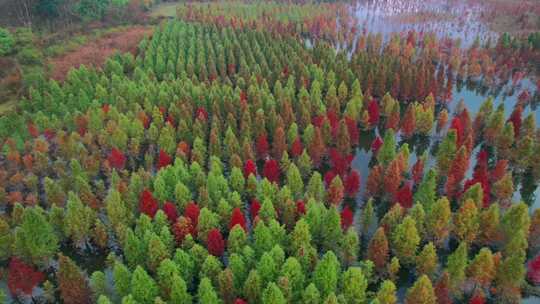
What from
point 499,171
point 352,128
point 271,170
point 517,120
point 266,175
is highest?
point 517,120

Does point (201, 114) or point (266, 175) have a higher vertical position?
point (201, 114)

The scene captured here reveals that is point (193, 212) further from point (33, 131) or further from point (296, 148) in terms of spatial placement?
point (33, 131)

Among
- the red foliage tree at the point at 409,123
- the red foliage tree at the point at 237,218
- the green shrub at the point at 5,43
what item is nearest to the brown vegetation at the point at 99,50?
the green shrub at the point at 5,43

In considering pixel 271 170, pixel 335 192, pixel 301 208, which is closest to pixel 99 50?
pixel 271 170

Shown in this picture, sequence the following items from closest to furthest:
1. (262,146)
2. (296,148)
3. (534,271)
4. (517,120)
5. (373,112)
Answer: (534,271) < (296,148) < (262,146) < (517,120) < (373,112)

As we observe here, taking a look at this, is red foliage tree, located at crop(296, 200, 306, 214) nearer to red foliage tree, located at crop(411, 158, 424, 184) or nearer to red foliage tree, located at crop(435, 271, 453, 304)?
red foliage tree, located at crop(435, 271, 453, 304)

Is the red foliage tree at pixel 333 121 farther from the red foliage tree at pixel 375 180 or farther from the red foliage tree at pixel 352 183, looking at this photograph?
the red foliage tree at pixel 375 180

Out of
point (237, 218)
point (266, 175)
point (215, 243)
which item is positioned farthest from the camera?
point (266, 175)
